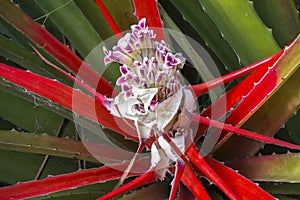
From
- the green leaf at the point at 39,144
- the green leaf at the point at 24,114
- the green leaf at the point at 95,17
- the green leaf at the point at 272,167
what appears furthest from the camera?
the green leaf at the point at 24,114

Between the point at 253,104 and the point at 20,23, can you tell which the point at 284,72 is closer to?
the point at 253,104

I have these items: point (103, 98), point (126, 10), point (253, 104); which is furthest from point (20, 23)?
point (253, 104)

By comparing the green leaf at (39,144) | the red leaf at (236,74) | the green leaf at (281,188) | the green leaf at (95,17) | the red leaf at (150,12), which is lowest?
the green leaf at (281,188)

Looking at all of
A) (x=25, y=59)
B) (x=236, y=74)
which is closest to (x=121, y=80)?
(x=236, y=74)

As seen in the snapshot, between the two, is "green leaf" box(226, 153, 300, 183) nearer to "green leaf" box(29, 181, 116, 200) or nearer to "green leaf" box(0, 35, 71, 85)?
"green leaf" box(29, 181, 116, 200)

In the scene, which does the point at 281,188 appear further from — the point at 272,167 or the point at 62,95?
the point at 62,95

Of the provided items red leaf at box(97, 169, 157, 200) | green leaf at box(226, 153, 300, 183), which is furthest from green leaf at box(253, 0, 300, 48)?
red leaf at box(97, 169, 157, 200)

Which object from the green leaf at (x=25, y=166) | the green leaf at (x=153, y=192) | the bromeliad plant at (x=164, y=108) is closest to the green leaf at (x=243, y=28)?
the bromeliad plant at (x=164, y=108)

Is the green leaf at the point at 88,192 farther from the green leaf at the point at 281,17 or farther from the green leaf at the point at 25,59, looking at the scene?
the green leaf at the point at 281,17
